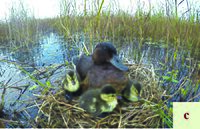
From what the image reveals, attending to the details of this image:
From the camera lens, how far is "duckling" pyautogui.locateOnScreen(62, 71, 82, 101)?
1.22 metres

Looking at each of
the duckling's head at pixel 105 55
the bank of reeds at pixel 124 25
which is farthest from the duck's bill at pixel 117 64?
the bank of reeds at pixel 124 25

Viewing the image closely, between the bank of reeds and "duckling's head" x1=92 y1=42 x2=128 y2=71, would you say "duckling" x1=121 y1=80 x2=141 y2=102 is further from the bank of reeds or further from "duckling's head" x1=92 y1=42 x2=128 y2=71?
the bank of reeds

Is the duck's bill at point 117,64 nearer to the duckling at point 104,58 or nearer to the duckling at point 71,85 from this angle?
the duckling at point 104,58

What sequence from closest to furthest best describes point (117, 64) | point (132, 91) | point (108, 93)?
point (108, 93)
point (132, 91)
point (117, 64)

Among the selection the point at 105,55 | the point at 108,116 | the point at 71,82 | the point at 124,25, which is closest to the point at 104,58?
the point at 105,55

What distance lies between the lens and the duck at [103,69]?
120 centimetres

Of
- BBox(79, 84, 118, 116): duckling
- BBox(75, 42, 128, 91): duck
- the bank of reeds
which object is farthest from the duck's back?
the bank of reeds

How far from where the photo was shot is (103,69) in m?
1.26

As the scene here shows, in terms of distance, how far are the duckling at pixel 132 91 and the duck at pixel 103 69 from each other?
1.9 inches

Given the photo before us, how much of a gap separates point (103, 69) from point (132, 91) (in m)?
→ 0.27

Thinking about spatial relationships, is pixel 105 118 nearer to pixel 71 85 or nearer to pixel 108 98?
pixel 108 98

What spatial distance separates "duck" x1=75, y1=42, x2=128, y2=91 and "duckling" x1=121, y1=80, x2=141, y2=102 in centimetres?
5

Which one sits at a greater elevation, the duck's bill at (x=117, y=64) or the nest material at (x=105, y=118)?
the duck's bill at (x=117, y=64)

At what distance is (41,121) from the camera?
1.17m
